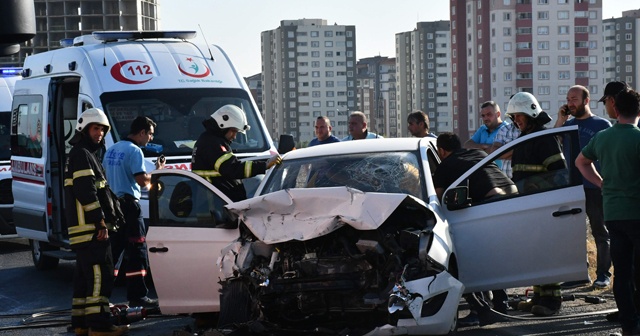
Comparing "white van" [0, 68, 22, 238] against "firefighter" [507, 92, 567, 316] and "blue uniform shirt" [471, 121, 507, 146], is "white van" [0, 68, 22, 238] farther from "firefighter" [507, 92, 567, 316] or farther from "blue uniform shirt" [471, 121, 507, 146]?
"firefighter" [507, 92, 567, 316]

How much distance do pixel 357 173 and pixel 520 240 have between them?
1287 millimetres

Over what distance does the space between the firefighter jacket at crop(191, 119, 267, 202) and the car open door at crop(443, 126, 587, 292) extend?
1.94 metres

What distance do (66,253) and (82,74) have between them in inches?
80.2

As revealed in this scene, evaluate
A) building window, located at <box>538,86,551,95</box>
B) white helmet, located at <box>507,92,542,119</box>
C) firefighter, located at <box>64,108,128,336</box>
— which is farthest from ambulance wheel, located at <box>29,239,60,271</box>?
building window, located at <box>538,86,551,95</box>

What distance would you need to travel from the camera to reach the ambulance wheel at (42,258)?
13677 millimetres

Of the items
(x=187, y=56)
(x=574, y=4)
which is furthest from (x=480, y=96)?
(x=187, y=56)

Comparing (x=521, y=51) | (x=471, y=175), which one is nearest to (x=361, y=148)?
(x=471, y=175)

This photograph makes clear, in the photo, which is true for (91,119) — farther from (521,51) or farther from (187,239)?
(521,51)

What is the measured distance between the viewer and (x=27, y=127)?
14047 mm

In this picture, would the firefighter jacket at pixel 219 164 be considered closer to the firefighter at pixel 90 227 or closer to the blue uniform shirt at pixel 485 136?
the firefighter at pixel 90 227

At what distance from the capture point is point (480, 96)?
573 ft

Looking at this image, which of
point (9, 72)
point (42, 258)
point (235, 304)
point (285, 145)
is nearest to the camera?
point (235, 304)

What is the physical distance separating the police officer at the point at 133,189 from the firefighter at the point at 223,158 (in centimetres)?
107

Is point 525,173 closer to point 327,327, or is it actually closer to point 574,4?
point 327,327
